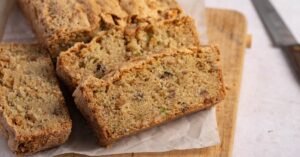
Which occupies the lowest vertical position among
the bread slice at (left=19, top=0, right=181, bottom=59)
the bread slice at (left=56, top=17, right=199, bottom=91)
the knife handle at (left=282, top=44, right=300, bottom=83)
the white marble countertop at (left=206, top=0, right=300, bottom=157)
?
the white marble countertop at (left=206, top=0, right=300, bottom=157)

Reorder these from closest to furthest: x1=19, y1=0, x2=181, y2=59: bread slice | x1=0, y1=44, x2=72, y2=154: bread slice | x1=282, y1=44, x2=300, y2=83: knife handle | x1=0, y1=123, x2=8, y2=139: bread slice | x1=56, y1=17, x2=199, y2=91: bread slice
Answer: x1=0, y1=44, x2=72, y2=154: bread slice
x1=0, y1=123, x2=8, y2=139: bread slice
x1=56, y1=17, x2=199, y2=91: bread slice
x1=19, y1=0, x2=181, y2=59: bread slice
x1=282, y1=44, x2=300, y2=83: knife handle

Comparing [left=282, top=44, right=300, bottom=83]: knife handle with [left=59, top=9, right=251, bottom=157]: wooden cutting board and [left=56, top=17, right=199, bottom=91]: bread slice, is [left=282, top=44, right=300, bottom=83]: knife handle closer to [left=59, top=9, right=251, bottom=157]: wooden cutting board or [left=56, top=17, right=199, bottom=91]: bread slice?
[left=59, top=9, right=251, bottom=157]: wooden cutting board

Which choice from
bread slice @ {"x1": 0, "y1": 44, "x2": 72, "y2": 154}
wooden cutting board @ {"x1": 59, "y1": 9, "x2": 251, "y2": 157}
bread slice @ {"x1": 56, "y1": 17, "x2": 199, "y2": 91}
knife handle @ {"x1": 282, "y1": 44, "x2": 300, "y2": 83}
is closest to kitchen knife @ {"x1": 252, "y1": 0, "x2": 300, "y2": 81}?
knife handle @ {"x1": 282, "y1": 44, "x2": 300, "y2": 83}

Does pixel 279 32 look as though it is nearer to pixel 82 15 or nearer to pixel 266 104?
pixel 266 104

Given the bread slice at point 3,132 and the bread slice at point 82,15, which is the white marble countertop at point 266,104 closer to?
the bread slice at point 82,15

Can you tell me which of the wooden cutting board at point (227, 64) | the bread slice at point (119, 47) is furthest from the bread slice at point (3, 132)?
the bread slice at point (119, 47)

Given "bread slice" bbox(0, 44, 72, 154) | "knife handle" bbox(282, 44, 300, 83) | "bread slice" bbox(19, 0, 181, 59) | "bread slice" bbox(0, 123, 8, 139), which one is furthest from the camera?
"knife handle" bbox(282, 44, 300, 83)
